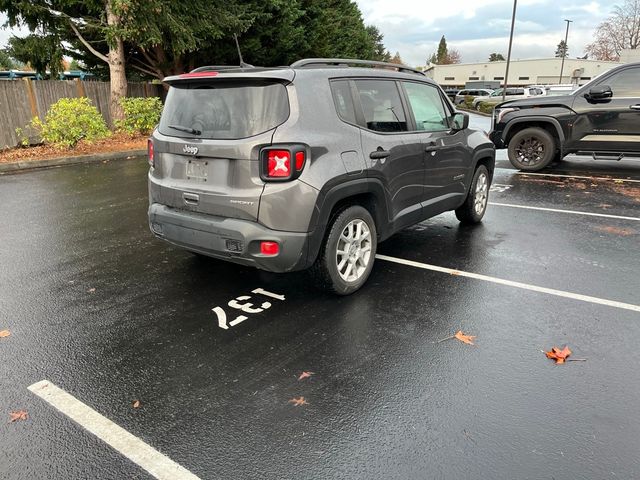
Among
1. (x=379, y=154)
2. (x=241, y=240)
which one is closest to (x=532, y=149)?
(x=379, y=154)

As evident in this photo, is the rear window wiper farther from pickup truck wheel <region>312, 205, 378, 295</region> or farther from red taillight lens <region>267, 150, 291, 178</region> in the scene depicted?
pickup truck wheel <region>312, 205, 378, 295</region>

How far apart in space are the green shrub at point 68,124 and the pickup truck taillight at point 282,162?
11.4 meters

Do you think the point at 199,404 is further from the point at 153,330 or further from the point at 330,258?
the point at 330,258

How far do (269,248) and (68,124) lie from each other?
11727 mm

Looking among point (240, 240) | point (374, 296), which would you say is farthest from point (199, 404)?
point (374, 296)

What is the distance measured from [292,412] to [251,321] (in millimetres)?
1146

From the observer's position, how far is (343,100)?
3943 mm

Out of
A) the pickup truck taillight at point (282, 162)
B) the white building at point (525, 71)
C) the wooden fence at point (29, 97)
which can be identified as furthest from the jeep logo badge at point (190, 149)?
the white building at point (525, 71)

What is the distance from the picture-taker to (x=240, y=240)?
3.55m

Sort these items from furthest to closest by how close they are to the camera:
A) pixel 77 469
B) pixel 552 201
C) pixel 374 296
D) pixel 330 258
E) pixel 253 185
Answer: pixel 552 201 < pixel 374 296 < pixel 330 258 < pixel 253 185 < pixel 77 469

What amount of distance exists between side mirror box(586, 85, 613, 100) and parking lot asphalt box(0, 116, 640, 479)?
4.58 m

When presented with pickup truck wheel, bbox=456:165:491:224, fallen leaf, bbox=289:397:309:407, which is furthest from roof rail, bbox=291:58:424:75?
fallen leaf, bbox=289:397:309:407

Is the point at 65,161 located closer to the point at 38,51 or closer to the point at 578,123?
the point at 38,51

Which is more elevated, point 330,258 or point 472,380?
point 330,258
